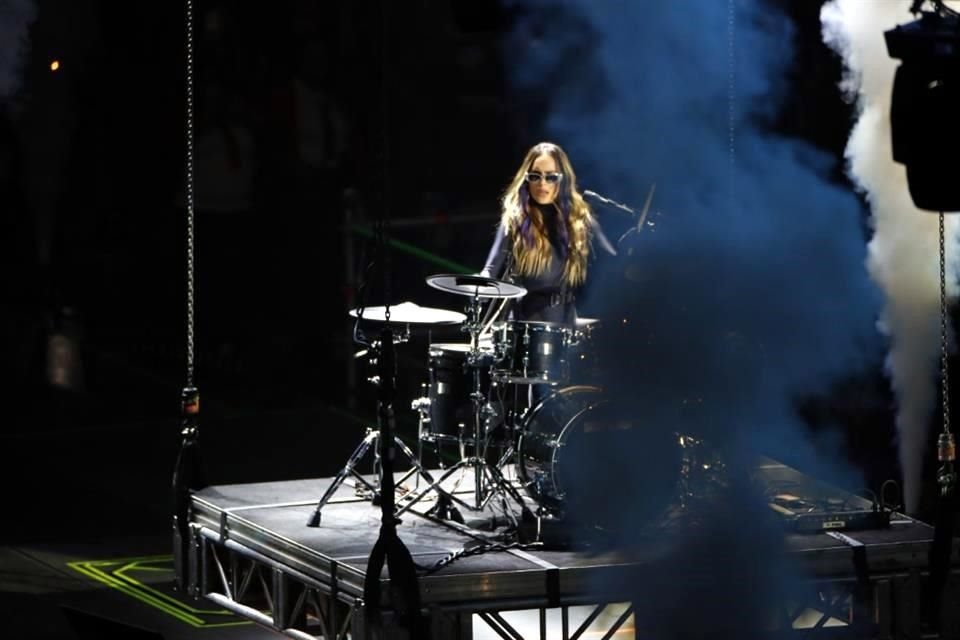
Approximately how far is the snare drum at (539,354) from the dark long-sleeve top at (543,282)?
0.67 meters

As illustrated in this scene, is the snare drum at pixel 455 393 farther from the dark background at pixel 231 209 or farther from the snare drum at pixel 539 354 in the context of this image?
the dark background at pixel 231 209

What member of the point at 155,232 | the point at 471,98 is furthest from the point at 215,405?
the point at 471,98

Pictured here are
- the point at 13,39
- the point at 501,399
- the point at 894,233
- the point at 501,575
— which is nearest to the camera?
the point at 501,575

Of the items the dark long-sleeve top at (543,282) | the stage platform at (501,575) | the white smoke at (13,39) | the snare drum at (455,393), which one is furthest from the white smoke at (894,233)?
the white smoke at (13,39)

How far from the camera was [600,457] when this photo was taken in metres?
8.28

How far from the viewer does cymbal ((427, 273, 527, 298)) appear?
8477 mm

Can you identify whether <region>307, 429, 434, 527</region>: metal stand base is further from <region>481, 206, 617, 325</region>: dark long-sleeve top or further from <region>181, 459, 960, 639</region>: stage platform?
<region>481, 206, 617, 325</region>: dark long-sleeve top

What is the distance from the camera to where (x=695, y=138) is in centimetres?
1002

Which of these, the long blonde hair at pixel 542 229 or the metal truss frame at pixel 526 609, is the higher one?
the long blonde hair at pixel 542 229

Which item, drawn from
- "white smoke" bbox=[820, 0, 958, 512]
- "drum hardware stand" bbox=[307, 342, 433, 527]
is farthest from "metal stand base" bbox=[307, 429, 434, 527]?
"white smoke" bbox=[820, 0, 958, 512]

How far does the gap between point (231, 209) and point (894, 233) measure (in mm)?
5605

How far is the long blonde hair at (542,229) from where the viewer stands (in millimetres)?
9281

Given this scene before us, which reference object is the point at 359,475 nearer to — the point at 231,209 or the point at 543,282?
the point at 543,282

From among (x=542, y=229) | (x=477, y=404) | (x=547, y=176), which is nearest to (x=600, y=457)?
(x=477, y=404)
